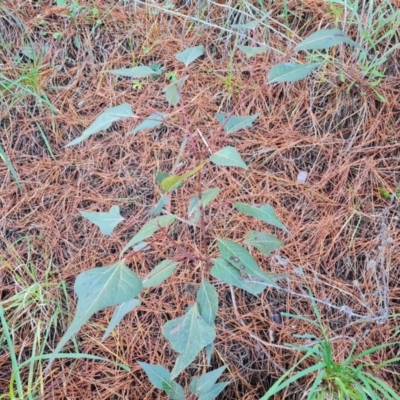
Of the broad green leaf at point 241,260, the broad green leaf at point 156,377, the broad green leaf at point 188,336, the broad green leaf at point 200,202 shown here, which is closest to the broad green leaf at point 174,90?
the broad green leaf at point 200,202

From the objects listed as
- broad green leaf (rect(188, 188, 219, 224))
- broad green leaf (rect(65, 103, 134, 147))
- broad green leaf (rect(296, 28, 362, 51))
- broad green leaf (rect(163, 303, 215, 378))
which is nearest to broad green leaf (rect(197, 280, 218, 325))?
broad green leaf (rect(163, 303, 215, 378))

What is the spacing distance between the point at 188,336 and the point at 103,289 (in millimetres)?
244

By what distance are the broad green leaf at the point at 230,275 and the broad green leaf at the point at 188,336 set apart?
3.7 inches

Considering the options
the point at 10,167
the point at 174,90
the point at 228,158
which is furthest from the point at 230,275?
the point at 10,167

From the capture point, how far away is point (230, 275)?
0.83 metres

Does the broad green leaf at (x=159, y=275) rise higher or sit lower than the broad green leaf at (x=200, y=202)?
lower

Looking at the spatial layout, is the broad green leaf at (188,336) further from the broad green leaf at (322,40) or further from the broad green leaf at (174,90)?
the broad green leaf at (322,40)

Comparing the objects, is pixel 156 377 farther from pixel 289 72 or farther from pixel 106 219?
pixel 289 72

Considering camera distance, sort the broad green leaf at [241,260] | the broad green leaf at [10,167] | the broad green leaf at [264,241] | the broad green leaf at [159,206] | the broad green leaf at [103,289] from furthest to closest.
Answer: the broad green leaf at [10,167]
the broad green leaf at [264,241]
the broad green leaf at [241,260]
the broad green leaf at [159,206]
the broad green leaf at [103,289]

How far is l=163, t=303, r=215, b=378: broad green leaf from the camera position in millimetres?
775

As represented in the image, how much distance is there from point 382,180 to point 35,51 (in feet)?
4.68

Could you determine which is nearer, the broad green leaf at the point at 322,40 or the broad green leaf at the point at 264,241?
the broad green leaf at the point at 322,40

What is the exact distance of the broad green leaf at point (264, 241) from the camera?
0.94 m

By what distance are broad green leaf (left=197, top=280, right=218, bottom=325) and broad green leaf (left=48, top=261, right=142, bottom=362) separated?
23 centimetres
